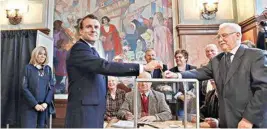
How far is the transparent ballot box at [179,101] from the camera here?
145cm

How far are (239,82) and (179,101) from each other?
43cm

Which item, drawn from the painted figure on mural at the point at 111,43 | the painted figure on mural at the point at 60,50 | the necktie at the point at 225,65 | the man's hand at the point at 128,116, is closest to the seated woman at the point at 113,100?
the man's hand at the point at 128,116

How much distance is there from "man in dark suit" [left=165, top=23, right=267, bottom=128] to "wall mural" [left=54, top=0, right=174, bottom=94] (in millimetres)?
2648

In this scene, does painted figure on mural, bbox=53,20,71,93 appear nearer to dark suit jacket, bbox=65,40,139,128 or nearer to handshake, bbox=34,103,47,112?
handshake, bbox=34,103,47,112

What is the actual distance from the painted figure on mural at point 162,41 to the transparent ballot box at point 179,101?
2.92 metres

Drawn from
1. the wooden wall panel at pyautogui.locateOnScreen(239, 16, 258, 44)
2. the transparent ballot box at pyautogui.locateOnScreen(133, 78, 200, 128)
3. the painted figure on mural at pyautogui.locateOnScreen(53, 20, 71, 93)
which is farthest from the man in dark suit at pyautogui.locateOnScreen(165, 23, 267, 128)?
the painted figure on mural at pyautogui.locateOnScreen(53, 20, 71, 93)

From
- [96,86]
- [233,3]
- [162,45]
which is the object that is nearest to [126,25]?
[162,45]

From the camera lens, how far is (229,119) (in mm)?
1665

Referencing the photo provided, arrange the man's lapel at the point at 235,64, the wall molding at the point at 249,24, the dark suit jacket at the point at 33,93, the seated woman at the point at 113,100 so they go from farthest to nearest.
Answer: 1. the wall molding at the point at 249,24
2. the dark suit jacket at the point at 33,93
3. the seated woman at the point at 113,100
4. the man's lapel at the point at 235,64

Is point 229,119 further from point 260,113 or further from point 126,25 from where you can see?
point 126,25

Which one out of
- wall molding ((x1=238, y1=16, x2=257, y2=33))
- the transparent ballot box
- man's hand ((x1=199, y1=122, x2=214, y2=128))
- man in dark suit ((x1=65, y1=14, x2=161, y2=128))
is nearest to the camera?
the transparent ballot box

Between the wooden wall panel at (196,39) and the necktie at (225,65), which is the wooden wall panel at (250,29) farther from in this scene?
the necktie at (225,65)

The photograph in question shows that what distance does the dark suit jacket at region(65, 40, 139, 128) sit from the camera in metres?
1.59

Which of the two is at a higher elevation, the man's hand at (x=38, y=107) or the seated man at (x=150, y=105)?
the seated man at (x=150, y=105)
